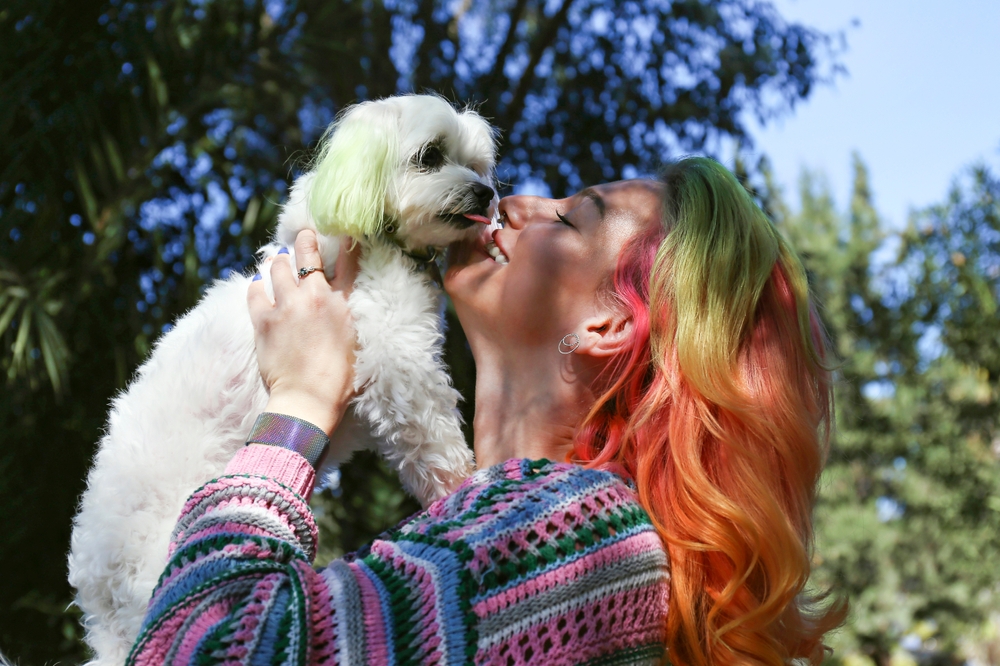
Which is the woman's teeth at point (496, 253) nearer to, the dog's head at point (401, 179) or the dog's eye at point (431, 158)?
the dog's head at point (401, 179)

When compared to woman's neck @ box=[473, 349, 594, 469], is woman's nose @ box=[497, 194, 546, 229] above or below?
above

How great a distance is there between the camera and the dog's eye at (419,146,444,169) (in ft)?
6.84

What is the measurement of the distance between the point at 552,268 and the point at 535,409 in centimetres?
31

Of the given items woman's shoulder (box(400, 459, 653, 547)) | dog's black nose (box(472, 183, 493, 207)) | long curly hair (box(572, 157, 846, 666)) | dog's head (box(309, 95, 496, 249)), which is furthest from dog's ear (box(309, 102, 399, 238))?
woman's shoulder (box(400, 459, 653, 547))

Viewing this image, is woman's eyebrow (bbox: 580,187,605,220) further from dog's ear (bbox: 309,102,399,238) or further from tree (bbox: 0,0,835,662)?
tree (bbox: 0,0,835,662)

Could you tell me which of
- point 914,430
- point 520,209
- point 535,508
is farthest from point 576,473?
point 914,430

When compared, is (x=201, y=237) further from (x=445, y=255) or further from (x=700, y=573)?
(x=700, y=573)

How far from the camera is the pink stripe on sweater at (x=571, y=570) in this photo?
3.80 feet

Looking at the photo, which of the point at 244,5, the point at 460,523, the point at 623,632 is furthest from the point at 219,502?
the point at 244,5

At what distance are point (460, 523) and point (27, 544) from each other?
2982 millimetres

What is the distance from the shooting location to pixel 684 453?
1.44 m

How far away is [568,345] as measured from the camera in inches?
66.6

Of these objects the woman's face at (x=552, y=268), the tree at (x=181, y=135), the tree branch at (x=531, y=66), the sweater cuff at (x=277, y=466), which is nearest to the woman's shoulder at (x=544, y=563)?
the sweater cuff at (x=277, y=466)

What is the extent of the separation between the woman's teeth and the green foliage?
4.58m
